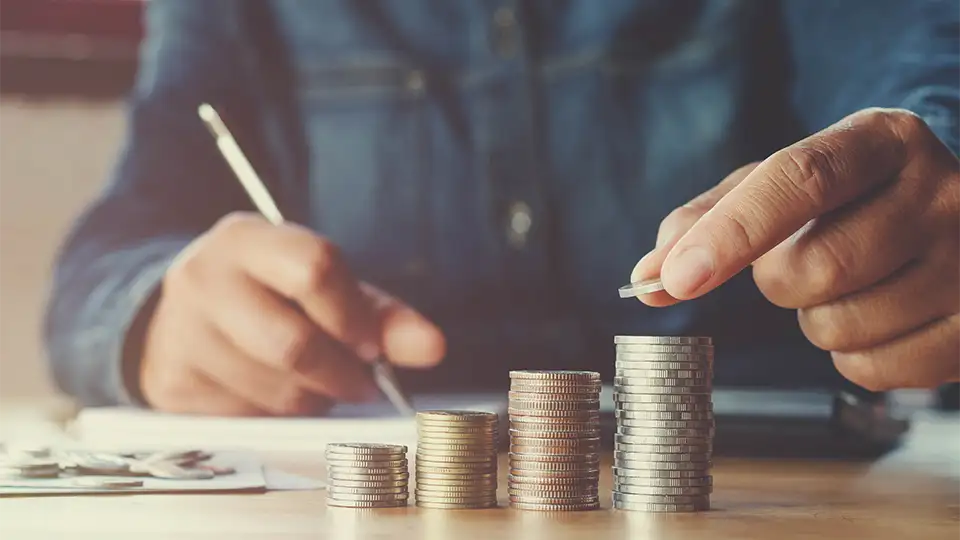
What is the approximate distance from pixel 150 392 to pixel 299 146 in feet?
2.47

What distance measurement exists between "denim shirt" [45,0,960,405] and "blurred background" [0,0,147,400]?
109mm

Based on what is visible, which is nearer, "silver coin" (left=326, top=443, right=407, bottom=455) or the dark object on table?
"silver coin" (left=326, top=443, right=407, bottom=455)

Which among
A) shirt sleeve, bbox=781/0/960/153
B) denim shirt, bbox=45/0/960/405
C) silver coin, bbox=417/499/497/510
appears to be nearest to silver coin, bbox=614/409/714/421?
silver coin, bbox=417/499/497/510

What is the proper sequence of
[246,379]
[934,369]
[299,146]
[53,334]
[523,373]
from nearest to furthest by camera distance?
[523,373]
[934,369]
[246,379]
[53,334]
[299,146]

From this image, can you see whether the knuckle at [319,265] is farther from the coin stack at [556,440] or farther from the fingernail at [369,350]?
the coin stack at [556,440]

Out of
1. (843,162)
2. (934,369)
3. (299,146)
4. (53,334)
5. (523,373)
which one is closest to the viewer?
(523,373)

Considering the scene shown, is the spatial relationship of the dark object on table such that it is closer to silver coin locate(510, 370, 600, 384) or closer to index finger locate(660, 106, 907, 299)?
index finger locate(660, 106, 907, 299)

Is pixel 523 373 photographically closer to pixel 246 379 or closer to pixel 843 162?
pixel 843 162

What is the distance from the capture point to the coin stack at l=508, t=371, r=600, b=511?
77 centimetres

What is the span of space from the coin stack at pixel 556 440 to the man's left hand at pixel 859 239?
10 cm

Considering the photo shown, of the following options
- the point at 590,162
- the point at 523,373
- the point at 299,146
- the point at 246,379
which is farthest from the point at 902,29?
the point at 523,373

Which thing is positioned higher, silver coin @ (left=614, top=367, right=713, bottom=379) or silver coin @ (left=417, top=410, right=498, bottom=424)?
silver coin @ (left=614, top=367, right=713, bottom=379)

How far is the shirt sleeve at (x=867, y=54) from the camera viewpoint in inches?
65.2

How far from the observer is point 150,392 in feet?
4.47
